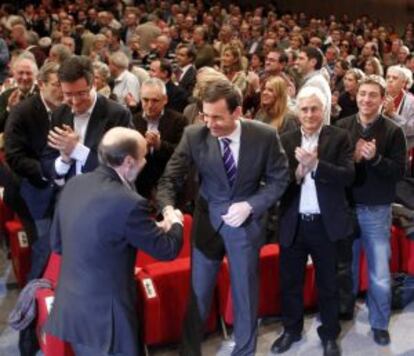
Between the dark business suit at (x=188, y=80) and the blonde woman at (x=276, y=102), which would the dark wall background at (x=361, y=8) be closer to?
the dark business suit at (x=188, y=80)

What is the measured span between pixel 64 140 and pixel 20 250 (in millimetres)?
1251

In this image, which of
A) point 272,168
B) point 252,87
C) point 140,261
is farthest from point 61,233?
point 252,87

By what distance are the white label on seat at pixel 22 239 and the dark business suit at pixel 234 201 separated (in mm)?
1347

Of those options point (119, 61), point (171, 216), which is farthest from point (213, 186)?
point (119, 61)

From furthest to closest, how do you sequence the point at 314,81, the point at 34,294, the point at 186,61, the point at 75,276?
the point at 186,61 < the point at 314,81 < the point at 34,294 < the point at 75,276

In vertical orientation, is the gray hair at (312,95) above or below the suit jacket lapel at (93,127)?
above

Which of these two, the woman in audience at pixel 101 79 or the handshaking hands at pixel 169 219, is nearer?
the handshaking hands at pixel 169 219

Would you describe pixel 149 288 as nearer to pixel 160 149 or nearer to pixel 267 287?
pixel 267 287

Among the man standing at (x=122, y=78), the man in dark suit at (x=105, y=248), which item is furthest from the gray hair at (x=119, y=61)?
the man in dark suit at (x=105, y=248)

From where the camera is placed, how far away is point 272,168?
3156mm

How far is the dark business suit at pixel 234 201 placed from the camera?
10.2ft

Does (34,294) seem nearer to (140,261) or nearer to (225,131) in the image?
(140,261)

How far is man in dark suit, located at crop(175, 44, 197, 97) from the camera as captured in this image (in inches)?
249

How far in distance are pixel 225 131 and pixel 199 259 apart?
66 cm
